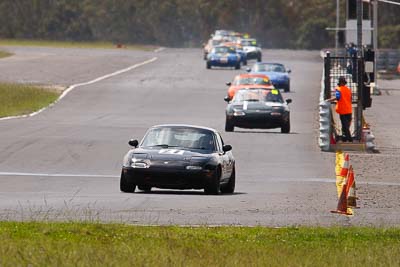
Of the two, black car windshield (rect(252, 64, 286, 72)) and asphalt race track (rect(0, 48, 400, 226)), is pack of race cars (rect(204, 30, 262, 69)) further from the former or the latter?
black car windshield (rect(252, 64, 286, 72))

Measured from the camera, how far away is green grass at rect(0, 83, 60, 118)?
4903cm

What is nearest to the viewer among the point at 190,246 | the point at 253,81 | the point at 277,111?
the point at 190,246

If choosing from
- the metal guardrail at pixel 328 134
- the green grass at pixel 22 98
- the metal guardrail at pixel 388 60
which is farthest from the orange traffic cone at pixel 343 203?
the metal guardrail at pixel 388 60

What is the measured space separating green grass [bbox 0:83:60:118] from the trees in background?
94.0 meters

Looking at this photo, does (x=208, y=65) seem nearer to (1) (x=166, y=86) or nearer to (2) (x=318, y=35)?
(1) (x=166, y=86)

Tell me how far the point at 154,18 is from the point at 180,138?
448 feet

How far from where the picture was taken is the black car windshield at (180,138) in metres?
22.3

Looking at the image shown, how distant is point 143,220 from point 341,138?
19.6 meters

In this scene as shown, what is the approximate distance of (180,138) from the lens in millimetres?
22500

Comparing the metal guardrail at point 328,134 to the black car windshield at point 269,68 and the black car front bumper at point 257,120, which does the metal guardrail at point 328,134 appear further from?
the black car windshield at point 269,68

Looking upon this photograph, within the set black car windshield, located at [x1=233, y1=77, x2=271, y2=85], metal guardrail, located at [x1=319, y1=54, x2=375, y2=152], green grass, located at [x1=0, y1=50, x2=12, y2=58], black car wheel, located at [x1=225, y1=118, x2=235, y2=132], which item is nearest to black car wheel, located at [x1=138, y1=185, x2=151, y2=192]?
metal guardrail, located at [x1=319, y1=54, x2=375, y2=152]

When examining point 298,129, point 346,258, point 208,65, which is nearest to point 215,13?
point 208,65

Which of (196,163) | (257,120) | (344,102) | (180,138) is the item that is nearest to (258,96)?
(257,120)

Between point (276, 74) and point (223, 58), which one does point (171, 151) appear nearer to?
point (276, 74)
